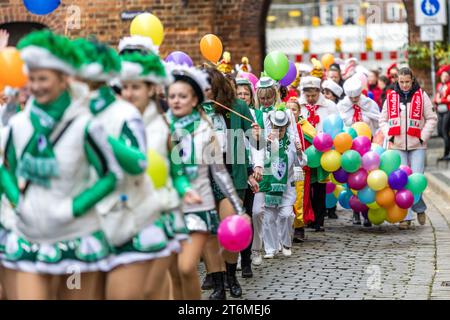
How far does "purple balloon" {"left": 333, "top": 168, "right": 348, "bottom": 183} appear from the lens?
14594mm

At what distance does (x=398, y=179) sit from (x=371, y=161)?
368 millimetres

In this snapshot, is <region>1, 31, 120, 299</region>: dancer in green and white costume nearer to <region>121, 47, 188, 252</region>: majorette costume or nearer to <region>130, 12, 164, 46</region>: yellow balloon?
<region>121, 47, 188, 252</region>: majorette costume

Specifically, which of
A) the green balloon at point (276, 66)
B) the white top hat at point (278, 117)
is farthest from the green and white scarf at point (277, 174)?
the green balloon at point (276, 66)

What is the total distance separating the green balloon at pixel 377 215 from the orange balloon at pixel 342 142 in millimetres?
786

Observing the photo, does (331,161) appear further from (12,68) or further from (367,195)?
(12,68)

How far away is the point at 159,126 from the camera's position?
7.79m

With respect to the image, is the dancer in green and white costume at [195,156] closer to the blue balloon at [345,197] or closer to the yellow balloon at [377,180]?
the yellow balloon at [377,180]

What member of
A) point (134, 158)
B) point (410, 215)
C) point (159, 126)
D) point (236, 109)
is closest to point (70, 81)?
point (134, 158)

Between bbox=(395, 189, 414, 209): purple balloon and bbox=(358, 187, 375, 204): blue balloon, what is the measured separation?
0.89 feet

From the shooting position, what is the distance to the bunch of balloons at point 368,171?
14281 millimetres

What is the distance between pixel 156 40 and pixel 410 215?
5.32 metres

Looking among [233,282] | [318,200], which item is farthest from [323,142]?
[233,282]

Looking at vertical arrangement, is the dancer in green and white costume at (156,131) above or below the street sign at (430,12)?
below

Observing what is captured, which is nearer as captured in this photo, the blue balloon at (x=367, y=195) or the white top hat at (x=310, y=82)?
the blue balloon at (x=367, y=195)
